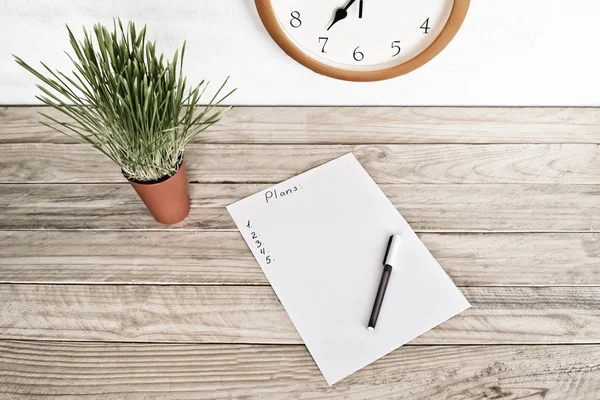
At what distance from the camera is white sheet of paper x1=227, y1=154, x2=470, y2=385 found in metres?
0.62

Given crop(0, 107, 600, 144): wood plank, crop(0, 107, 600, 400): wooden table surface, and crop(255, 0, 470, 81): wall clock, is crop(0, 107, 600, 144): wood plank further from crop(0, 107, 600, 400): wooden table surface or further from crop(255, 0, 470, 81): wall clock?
crop(255, 0, 470, 81): wall clock

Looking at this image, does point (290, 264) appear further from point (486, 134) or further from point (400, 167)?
point (486, 134)

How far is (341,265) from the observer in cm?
69

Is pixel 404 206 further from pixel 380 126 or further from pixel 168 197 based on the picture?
pixel 168 197

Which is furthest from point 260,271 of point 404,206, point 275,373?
point 404,206

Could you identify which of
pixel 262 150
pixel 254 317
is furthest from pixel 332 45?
pixel 254 317

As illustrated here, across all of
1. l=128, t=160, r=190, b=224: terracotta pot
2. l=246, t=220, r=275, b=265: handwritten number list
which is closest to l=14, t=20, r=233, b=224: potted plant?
l=128, t=160, r=190, b=224: terracotta pot

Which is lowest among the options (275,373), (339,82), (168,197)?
(275,373)

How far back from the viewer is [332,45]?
0.77m

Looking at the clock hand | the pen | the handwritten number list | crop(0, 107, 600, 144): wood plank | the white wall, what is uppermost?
the clock hand

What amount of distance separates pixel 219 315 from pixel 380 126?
1.51 ft

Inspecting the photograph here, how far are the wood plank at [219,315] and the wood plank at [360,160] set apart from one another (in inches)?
8.3

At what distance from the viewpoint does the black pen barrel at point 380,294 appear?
Answer: 625 mm

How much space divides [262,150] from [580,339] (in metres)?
0.56
